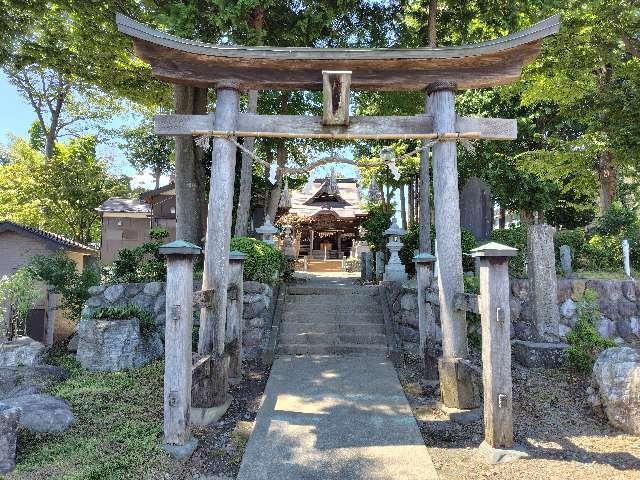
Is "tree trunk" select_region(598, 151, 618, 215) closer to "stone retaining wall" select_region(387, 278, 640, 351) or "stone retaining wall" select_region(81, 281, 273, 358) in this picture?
"stone retaining wall" select_region(387, 278, 640, 351)

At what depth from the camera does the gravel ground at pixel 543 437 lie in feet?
12.1

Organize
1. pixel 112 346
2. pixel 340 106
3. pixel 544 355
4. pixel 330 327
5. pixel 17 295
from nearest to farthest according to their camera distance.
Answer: pixel 340 106, pixel 544 355, pixel 112 346, pixel 330 327, pixel 17 295

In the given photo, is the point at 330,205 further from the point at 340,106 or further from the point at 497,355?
the point at 497,355

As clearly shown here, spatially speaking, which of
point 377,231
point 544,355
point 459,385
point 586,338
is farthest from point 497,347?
point 377,231

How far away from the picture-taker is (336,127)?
222 inches

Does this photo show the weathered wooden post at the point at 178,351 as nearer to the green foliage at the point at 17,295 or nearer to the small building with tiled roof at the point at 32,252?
the green foliage at the point at 17,295

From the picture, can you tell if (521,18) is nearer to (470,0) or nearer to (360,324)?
(470,0)

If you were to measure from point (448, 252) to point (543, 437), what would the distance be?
2375mm

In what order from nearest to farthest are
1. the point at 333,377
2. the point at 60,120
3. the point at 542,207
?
the point at 333,377, the point at 542,207, the point at 60,120

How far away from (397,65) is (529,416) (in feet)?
16.1

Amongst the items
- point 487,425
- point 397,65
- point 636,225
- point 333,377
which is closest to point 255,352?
point 333,377

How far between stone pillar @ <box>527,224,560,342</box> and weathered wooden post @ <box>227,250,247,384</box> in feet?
16.7

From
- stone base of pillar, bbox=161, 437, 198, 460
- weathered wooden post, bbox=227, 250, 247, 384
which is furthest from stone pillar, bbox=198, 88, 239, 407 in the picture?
stone base of pillar, bbox=161, 437, 198, 460

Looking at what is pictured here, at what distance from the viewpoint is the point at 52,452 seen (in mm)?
4070
